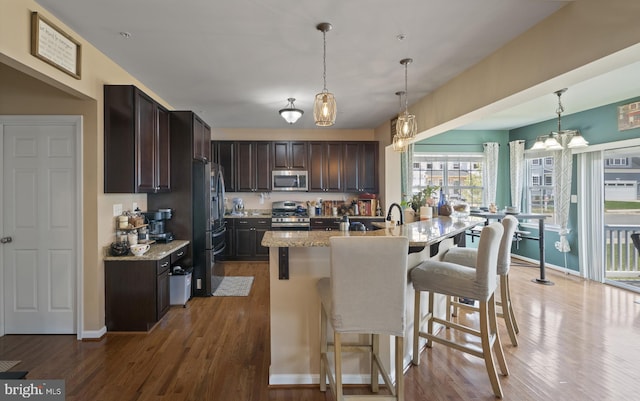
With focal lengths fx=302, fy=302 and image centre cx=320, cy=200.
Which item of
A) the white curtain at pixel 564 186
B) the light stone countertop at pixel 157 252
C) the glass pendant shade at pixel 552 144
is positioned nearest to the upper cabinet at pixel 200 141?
the light stone countertop at pixel 157 252

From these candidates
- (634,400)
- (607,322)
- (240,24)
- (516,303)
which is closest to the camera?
(634,400)

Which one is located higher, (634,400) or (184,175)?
(184,175)

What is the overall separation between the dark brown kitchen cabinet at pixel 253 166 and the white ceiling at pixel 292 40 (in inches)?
74.4

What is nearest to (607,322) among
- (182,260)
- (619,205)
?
(619,205)

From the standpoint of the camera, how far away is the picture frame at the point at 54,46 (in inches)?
84.7

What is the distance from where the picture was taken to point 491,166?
→ 6.35 metres

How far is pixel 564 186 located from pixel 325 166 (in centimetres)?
420

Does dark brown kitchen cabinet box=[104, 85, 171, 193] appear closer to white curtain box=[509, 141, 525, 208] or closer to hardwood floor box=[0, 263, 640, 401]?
hardwood floor box=[0, 263, 640, 401]

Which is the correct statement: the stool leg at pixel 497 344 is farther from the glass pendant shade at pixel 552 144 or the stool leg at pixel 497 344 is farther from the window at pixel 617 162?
the window at pixel 617 162

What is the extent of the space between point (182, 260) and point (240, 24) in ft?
9.45

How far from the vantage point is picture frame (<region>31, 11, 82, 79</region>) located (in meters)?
2.15

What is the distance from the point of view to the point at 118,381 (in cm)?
223

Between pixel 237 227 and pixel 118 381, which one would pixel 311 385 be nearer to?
pixel 118 381

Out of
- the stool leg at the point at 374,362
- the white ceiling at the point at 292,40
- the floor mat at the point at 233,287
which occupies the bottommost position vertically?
the floor mat at the point at 233,287
